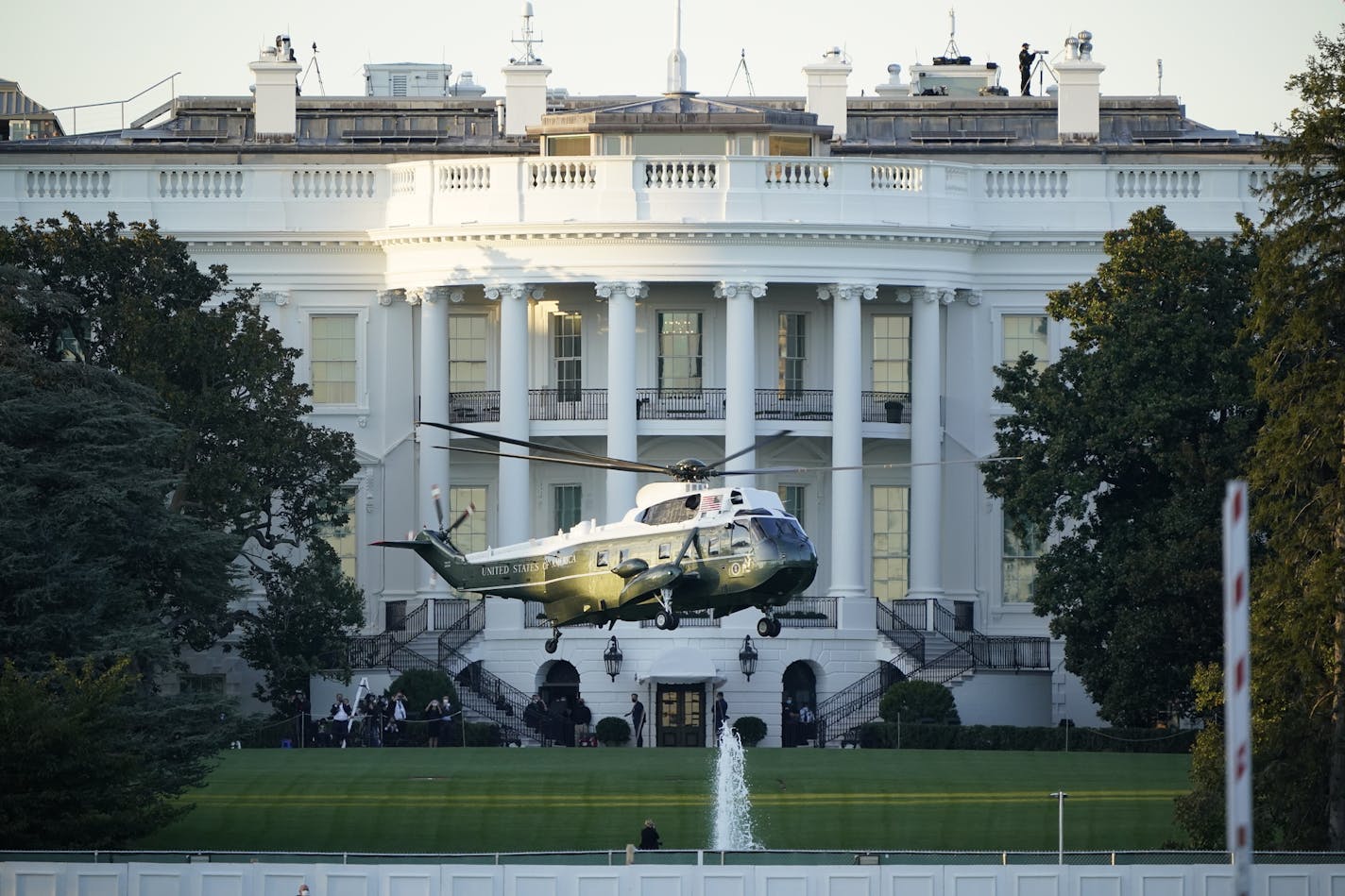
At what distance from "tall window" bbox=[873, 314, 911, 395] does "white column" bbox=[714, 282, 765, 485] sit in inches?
182

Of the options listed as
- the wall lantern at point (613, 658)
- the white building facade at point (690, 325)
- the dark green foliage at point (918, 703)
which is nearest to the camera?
the dark green foliage at point (918, 703)

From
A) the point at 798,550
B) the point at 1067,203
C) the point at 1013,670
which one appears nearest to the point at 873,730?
the point at 1013,670

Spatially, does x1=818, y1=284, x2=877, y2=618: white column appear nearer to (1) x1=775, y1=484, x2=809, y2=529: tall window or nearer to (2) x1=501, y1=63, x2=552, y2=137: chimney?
(1) x1=775, y1=484, x2=809, y2=529: tall window

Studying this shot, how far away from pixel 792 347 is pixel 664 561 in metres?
33.2

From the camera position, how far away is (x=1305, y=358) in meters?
57.7

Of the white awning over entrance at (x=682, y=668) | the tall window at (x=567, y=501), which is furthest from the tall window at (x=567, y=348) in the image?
the white awning over entrance at (x=682, y=668)

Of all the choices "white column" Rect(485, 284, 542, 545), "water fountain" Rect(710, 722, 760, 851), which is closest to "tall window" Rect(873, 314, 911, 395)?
"white column" Rect(485, 284, 542, 545)

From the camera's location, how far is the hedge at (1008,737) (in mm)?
75062

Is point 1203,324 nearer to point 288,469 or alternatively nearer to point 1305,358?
point 1305,358

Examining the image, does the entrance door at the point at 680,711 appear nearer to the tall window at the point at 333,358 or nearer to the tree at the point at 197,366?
the tree at the point at 197,366

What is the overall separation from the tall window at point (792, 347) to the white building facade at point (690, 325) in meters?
0.06

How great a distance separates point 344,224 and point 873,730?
67.9ft

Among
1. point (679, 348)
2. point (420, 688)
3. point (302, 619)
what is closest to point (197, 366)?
point (302, 619)

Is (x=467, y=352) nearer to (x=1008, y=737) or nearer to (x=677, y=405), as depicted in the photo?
(x=677, y=405)
